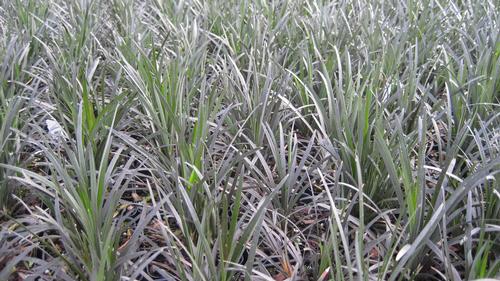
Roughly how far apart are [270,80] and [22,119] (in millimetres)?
832

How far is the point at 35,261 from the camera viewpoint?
153cm

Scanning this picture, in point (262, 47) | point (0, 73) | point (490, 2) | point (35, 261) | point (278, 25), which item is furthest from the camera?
point (490, 2)

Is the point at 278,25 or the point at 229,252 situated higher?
the point at 278,25

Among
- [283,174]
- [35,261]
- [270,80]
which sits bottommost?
[35,261]

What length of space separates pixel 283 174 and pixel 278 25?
3.74 ft

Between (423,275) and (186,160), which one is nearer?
(423,275)

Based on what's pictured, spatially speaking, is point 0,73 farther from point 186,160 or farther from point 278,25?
point 278,25

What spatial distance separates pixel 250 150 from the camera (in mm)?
1720

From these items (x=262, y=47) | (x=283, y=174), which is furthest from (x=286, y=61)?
(x=283, y=174)

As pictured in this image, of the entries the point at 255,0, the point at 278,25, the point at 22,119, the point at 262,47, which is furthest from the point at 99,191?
the point at 255,0

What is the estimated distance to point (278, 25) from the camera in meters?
2.75

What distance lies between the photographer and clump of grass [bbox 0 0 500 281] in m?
1.46

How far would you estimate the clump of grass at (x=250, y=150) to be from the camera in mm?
1464

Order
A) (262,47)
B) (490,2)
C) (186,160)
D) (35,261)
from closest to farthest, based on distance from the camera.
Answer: (35,261) < (186,160) < (262,47) < (490,2)
